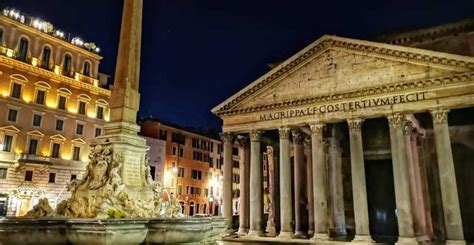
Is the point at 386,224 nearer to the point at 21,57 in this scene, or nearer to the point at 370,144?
the point at 370,144

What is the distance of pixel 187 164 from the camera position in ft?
139

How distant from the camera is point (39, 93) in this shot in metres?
28.7

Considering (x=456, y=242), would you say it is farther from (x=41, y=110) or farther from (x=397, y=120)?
(x=41, y=110)

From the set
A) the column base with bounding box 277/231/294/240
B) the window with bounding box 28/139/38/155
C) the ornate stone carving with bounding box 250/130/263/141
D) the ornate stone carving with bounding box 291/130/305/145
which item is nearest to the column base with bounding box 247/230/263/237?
the column base with bounding box 277/231/294/240

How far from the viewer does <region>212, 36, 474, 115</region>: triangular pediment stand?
57.1ft

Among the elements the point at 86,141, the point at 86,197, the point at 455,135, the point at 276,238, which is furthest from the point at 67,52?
the point at 455,135

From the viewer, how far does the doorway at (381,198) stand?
23234 mm

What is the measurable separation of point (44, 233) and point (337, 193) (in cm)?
2007

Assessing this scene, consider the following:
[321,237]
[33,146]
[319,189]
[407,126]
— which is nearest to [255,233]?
[321,237]

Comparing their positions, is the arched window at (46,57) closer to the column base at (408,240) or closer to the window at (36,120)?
the window at (36,120)

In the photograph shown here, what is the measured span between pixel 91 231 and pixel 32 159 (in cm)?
2544

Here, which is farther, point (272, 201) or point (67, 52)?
point (67, 52)

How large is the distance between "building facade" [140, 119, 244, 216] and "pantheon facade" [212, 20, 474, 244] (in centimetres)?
1449

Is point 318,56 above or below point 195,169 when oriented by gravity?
above
